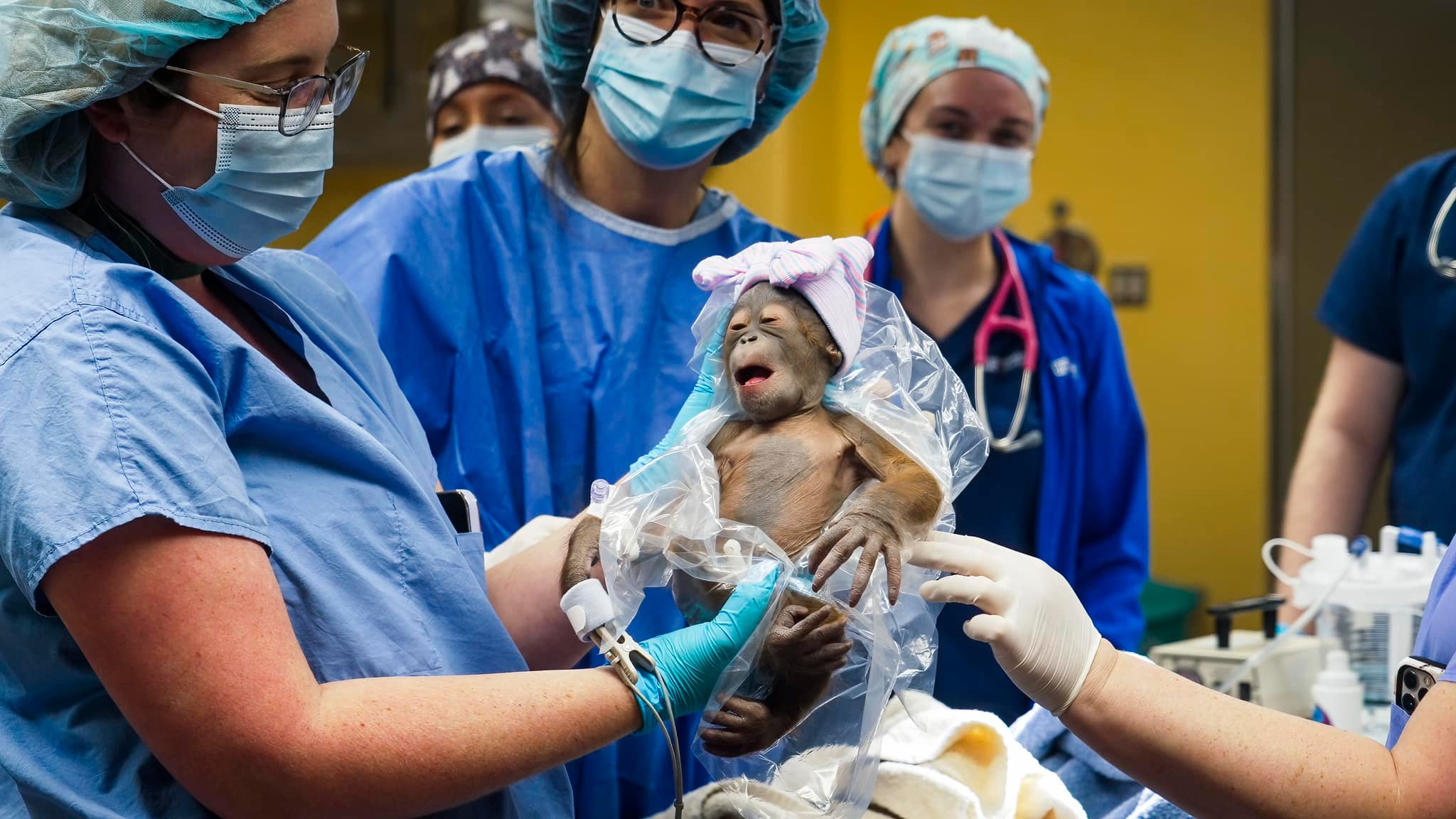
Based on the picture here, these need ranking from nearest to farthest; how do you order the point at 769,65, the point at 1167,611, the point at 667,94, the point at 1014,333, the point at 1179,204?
the point at 667,94 → the point at 769,65 → the point at 1014,333 → the point at 1167,611 → the point at 1179,204

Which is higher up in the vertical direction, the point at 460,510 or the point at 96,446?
the point at 96,446

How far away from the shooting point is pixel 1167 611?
14.3 feet

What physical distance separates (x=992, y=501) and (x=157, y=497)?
1716mm

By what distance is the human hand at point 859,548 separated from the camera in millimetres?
1297

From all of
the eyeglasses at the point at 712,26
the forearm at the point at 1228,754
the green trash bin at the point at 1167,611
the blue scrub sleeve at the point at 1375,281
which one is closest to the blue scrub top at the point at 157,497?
the forearm at the point at 1228,754

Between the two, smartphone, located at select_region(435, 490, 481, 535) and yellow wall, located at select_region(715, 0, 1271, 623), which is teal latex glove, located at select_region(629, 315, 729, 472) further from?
yellow wall, located at select_region(715, 0, 1271, 623)

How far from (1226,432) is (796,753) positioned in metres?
3.76

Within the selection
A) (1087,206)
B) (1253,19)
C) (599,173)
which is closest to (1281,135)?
(1253,19)

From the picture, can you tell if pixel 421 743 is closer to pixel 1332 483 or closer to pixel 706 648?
pixel 706 648

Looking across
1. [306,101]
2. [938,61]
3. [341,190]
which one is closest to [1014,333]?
[938,61]

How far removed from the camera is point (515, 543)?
1.75 m

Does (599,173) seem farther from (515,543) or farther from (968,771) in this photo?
(968,771)

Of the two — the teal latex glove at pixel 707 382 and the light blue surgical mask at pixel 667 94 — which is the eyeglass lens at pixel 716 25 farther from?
the teal latex glove at pixel 707 382

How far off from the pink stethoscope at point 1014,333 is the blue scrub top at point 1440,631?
1094mm
